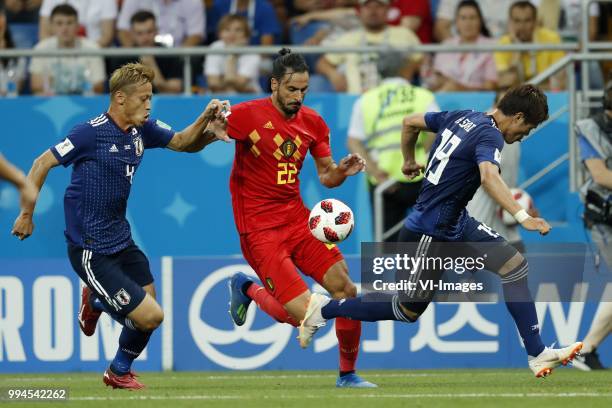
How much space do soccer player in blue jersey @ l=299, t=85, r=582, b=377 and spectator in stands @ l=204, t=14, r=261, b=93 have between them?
17.6ft

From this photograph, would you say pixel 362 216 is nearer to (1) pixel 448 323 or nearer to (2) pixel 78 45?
(1) pixel 448 323

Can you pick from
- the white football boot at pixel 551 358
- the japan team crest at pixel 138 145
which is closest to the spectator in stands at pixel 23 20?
the japan team crest at pixel 138 145

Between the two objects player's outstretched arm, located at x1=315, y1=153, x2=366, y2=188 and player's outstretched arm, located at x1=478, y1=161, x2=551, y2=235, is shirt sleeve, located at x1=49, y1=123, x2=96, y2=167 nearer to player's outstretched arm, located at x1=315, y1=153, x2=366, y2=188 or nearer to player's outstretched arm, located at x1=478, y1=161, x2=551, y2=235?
player's outstretched arm, located at x1=315, y1=153, x2=366, y2=188

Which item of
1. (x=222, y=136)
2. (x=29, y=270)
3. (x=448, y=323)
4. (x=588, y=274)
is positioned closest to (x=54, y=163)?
(x=222, y=136)

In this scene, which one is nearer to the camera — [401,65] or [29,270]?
[29,270]

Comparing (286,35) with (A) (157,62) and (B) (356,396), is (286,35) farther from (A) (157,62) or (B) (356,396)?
(B) (356,396)

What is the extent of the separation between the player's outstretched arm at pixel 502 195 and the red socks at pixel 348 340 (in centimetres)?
161

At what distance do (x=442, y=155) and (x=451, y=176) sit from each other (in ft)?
0.54

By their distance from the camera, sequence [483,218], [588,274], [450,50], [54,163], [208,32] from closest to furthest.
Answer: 1. [54,163]
2. [588,274]
3. [483,218]
4. [450,50]
5. [208,32]

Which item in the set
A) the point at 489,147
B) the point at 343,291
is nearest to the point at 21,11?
the point at 343,291

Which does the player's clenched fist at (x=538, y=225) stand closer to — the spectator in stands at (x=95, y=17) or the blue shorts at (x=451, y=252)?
the blue shorts at (x=451, y=252)

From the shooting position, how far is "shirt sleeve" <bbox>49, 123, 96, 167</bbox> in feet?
31.3

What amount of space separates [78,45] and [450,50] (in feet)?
13.3

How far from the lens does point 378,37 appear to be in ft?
48.5
